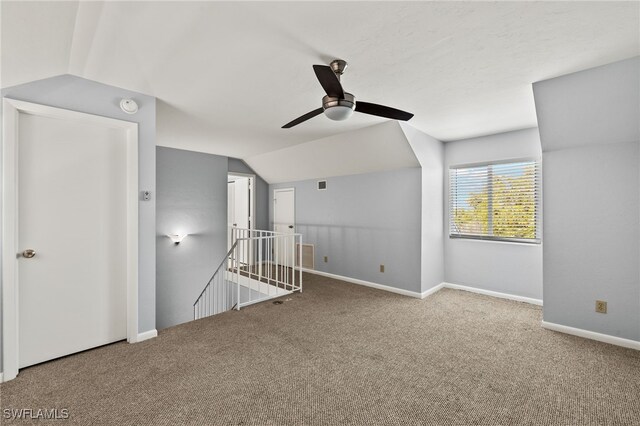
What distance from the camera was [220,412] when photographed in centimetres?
180

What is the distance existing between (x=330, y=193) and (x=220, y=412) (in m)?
4.25

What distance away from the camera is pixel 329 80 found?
1958 mm

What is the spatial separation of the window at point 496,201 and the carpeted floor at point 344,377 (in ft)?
4.65

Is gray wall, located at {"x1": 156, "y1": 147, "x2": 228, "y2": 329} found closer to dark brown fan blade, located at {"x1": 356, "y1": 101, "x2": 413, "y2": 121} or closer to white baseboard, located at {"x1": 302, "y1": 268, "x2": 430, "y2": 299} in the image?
white baseboard, located at {"x1": 302, "y1": 268, "x2": 430, "y2": 299}

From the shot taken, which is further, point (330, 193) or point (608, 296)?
point (330, 193)

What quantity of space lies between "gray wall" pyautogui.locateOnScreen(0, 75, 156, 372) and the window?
446cm

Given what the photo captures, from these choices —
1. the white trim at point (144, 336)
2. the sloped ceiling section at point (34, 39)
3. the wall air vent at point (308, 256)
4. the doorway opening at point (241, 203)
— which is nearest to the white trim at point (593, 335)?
the wall air vent at point (308, 256)

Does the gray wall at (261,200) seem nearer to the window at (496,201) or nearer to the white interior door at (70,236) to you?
the white interior door at (70,236)

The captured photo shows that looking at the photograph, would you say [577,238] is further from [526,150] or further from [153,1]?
[153,1]

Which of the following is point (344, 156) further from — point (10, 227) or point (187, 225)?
point (10, 227)

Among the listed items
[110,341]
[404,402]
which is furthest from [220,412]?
[110,341]

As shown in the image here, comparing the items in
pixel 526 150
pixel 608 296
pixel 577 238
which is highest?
pixel 526 150

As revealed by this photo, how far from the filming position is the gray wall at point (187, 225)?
509 centimetres

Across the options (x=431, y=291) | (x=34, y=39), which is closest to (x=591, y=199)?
(x=431, y=291)
